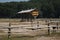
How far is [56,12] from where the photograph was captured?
8131 cm

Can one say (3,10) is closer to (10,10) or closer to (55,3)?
(10,10)

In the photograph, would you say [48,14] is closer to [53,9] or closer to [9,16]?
[53,9]

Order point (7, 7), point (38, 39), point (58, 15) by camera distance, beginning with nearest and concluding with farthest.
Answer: point (38, 39) < point (58, 15) < point (7, 7)

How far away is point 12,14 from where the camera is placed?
81875 mm

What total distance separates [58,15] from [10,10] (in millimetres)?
18678

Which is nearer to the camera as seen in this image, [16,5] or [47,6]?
[47,6]

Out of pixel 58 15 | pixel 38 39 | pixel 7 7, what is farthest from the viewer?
pixel 7 7

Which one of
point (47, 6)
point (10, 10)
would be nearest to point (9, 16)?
point (10, 10)

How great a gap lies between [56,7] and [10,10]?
700 inches

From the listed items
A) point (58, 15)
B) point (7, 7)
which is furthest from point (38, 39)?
point (7, 7)

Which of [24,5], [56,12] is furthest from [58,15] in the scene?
[24,5]

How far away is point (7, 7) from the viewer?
86188mm

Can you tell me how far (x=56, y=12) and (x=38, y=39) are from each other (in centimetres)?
6623

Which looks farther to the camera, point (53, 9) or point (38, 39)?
point (53, 9)
